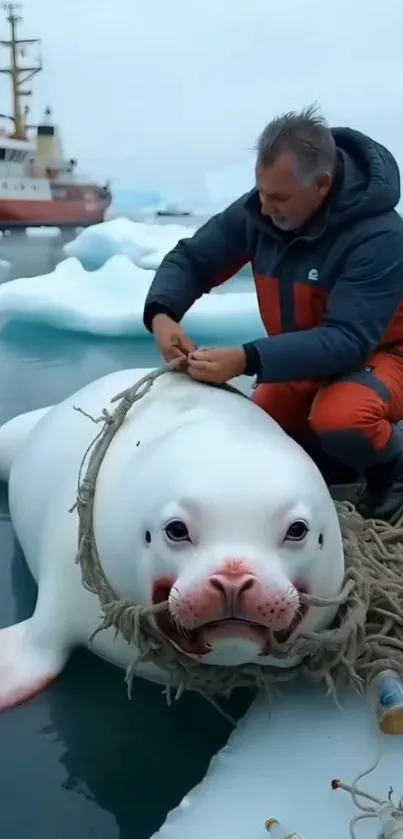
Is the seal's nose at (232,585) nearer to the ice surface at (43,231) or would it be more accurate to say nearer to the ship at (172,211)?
the ice surface at (43,231)

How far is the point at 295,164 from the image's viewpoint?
1.65 metres

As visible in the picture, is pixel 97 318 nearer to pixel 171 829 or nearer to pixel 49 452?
pixel 49 452

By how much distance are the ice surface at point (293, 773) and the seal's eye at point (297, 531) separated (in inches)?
13.7

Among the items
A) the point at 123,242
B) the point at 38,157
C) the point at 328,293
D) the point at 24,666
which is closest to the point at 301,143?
the point at 328,293

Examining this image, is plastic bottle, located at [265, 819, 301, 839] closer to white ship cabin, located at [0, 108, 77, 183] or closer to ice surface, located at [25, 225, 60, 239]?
ice surface, located at [25, 225, 60, 239]

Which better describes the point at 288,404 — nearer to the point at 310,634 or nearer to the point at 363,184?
the point at 363,184

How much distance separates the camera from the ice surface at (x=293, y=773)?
A: 1256mm

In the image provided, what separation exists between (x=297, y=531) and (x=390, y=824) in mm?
401

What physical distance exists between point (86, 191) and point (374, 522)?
525 inches

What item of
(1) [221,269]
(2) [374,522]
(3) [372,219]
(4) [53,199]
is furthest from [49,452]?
(4) [53,199]

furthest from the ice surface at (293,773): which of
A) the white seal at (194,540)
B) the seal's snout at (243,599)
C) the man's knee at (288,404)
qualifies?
the man's knee at (288,404)

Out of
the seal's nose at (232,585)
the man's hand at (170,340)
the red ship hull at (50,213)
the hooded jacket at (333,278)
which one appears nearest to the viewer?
the seal's nose at (232,585)

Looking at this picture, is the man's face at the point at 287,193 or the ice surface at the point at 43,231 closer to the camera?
the man's face at the point at 287,193

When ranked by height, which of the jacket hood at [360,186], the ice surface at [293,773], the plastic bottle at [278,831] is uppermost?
the jacket hood at [360,186]
